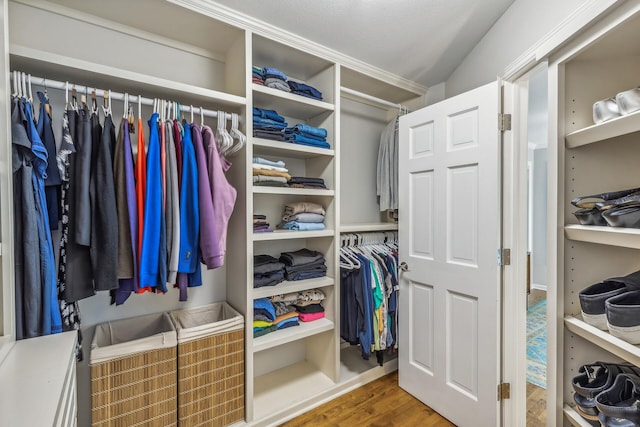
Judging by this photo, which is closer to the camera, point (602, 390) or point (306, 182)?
point (602, 390)

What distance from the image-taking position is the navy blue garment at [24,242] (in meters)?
1.11

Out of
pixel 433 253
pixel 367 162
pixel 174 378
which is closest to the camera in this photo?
pixel 174 378

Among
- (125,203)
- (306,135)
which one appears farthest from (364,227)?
(125,203)

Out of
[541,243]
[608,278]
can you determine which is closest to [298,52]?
[608,278]

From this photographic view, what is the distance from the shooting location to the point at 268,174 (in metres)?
1.82

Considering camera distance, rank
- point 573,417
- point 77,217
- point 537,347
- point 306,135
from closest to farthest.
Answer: point 573,417 → point 77,217 → point 306,135 → point 537,347

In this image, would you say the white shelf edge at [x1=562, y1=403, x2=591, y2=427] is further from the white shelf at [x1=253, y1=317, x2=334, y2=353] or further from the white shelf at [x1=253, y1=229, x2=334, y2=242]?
the white shelf at [x1=253, y1=229, x2=334, y2=242]

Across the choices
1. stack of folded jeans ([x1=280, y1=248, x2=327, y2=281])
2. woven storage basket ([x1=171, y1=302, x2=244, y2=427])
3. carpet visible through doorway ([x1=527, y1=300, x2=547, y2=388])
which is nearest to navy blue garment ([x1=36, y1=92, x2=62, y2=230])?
woven storage basket ([x1=171, y1=302, x2=244, y2=427])

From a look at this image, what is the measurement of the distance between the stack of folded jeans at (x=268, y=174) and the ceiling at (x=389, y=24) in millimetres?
803

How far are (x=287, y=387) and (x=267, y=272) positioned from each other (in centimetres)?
84

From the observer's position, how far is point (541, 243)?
4.41m

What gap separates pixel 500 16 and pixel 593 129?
116 cm

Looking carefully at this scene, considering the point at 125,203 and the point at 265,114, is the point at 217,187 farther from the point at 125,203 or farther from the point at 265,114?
the point at 265,114

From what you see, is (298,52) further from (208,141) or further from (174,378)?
(174,378)
